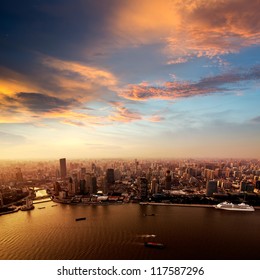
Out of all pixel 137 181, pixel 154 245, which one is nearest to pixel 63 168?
pixel 137 181

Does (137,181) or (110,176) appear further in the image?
(110,176)

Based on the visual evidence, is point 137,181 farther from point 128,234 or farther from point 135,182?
point 128,234

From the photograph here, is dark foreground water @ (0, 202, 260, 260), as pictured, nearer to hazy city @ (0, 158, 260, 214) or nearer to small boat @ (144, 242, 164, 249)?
small boat @ (144, 242, 164, 249)

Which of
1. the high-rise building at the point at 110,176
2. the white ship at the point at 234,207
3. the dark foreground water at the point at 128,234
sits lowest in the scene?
the white ship at the point at 234,207

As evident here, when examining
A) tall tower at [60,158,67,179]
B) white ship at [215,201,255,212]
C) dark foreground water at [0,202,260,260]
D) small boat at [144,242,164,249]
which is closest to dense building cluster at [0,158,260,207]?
tall tower at [60,158,67,179]

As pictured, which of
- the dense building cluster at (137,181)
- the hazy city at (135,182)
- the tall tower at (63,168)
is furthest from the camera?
the tall tower at (63,168)

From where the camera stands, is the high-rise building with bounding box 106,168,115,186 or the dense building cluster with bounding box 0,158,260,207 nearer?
the dense building cluster with bounding box 0,158,260,207

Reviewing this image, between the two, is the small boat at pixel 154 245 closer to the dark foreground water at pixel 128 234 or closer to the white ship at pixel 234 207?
the dark foreground water at pixel 128 234

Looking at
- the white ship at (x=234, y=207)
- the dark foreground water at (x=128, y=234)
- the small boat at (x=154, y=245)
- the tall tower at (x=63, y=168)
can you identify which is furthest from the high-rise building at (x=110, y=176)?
the small boat at (x=154, y=245)

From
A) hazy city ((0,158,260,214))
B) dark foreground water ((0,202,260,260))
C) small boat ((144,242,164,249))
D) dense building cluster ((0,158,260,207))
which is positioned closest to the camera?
dark foreground water ((0,202,260,260))
